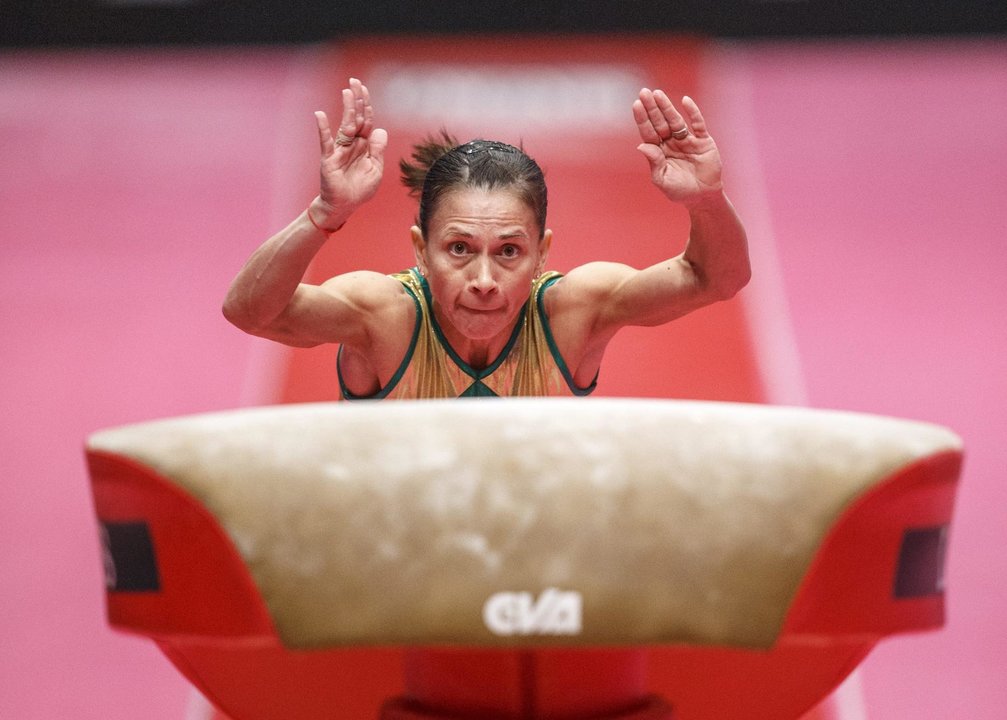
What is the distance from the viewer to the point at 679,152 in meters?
1.90

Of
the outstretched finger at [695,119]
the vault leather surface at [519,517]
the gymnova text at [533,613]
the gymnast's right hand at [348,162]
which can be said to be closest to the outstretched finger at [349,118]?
the gymnast's right hand at [348,162]

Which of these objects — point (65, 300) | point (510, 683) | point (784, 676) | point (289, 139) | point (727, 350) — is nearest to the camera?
point (510, 683)

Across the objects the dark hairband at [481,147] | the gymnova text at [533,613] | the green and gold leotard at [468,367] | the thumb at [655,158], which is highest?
the dark hairband at [481,147]

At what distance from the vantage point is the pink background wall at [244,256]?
2.71 metres

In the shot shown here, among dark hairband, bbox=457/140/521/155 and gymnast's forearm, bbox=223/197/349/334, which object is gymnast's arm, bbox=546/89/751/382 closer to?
dark hairband, bbox=457/140/521/155

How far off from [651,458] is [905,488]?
0.82ft

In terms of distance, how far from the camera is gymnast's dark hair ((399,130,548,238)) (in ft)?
6.83

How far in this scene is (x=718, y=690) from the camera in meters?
1.51

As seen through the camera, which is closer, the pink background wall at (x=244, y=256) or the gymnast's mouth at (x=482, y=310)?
the gymnast's mouth at (x=482, y=310)

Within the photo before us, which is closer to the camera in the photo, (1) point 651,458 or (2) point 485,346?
(1) point 651,458

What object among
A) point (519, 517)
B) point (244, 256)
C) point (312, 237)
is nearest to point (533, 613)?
point (519, 517)

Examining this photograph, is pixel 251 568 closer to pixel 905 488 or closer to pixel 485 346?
pixel 905 488

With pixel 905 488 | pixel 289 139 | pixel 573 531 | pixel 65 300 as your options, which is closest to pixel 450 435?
pixel 573 531

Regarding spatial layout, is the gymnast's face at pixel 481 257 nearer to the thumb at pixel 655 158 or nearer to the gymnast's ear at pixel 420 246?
the gymnast's ear at pixel 420 246
